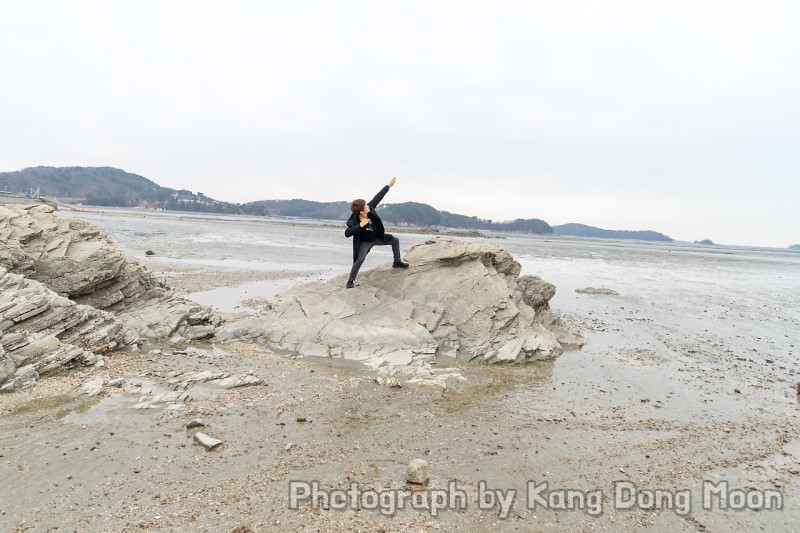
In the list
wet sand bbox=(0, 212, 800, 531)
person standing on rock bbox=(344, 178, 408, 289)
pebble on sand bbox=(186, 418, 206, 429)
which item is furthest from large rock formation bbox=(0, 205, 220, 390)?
person standing on rock bbox=(344, 178, 408, 289)

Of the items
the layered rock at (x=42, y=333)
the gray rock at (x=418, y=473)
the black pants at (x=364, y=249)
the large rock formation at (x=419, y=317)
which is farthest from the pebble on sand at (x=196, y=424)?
the black pants at (x=364, y=249)

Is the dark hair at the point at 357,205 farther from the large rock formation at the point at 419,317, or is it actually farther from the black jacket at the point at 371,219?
the large rock formation at the point at 419,317

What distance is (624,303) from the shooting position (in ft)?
85.7

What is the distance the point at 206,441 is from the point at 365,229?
8.71 metres

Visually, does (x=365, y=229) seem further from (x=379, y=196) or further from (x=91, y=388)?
(x=91, y=388)

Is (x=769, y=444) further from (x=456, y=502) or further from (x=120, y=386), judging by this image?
(x=120, y=386)

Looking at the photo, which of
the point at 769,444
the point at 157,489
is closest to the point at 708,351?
the point at 769,444

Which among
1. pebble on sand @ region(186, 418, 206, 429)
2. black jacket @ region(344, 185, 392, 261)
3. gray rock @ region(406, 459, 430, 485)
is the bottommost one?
pebble on sand @ region(186, 418, 206, 429)

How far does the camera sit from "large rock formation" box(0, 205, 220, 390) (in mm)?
9484

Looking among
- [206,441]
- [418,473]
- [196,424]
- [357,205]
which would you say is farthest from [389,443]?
[357,205]

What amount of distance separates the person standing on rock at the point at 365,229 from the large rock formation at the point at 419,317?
→ 3.24ft

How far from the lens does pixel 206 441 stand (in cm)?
682

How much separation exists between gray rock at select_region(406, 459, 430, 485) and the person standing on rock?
8107mm

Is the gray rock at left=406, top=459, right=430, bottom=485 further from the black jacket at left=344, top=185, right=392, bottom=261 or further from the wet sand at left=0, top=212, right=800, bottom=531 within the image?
the black jacket at left=344, top=185, right=392, bottom=261
